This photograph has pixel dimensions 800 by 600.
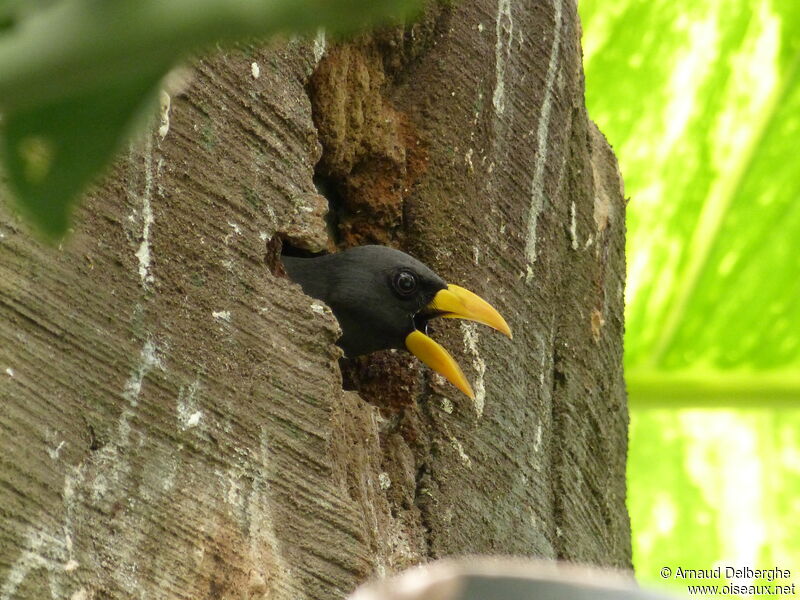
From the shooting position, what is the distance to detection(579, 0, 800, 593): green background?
4.78 metres

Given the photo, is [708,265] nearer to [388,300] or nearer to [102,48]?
A: [388,300]

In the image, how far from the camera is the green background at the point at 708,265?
4.78 meters

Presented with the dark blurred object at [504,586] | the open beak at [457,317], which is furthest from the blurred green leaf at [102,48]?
the open beak at [457,317]

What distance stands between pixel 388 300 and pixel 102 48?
2866 mm

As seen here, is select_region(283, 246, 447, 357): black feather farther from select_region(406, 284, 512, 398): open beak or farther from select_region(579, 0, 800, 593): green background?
select_region(579, 0, 800, 593): green background

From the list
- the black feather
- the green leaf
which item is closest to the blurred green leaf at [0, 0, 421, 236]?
the green leaf

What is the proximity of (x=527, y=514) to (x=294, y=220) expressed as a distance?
0.99 meters

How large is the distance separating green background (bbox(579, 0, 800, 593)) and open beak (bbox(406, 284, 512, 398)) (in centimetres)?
235

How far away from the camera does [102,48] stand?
12.6 inches

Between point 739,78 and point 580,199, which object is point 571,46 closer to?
point 580,199

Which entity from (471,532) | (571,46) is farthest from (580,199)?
(471,532)

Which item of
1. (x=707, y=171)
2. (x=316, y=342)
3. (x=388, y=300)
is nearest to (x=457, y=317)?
(x=388, y=300)

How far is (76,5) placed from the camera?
322 millimetres

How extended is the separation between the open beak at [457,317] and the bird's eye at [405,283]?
0.43 feet
